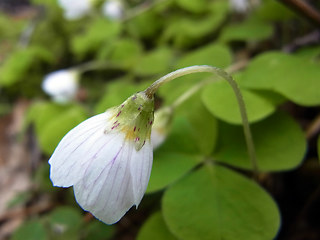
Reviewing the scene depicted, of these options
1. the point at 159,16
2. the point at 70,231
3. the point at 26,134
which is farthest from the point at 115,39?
the point at 70,231

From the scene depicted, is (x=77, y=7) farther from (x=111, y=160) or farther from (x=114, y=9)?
(x=111, y=160)

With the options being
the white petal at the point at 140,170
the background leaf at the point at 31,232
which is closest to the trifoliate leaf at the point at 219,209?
the white petal at the point at 140,170

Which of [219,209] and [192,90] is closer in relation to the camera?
[219,209]

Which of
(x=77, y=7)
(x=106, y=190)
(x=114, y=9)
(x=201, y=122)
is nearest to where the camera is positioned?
(x=106, y=190)

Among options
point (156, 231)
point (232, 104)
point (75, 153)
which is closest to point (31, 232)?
point (156, 231)

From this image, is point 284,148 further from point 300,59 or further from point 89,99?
point 89,99

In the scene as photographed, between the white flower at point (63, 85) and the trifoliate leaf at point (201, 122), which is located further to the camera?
the white flower at point (63, 85)

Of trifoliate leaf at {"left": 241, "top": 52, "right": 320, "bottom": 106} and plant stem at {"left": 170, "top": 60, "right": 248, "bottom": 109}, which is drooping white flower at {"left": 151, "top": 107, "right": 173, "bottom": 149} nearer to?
plant stem at {"left": 170, "top": 60, "right": 248, "bottom": 109}

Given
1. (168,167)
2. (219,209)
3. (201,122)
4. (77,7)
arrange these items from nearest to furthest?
(219,209), (168,167), (201,122), (77,7)

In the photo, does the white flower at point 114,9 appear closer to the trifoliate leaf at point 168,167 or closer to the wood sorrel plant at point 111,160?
the trifoliate leaf at point 168,167
